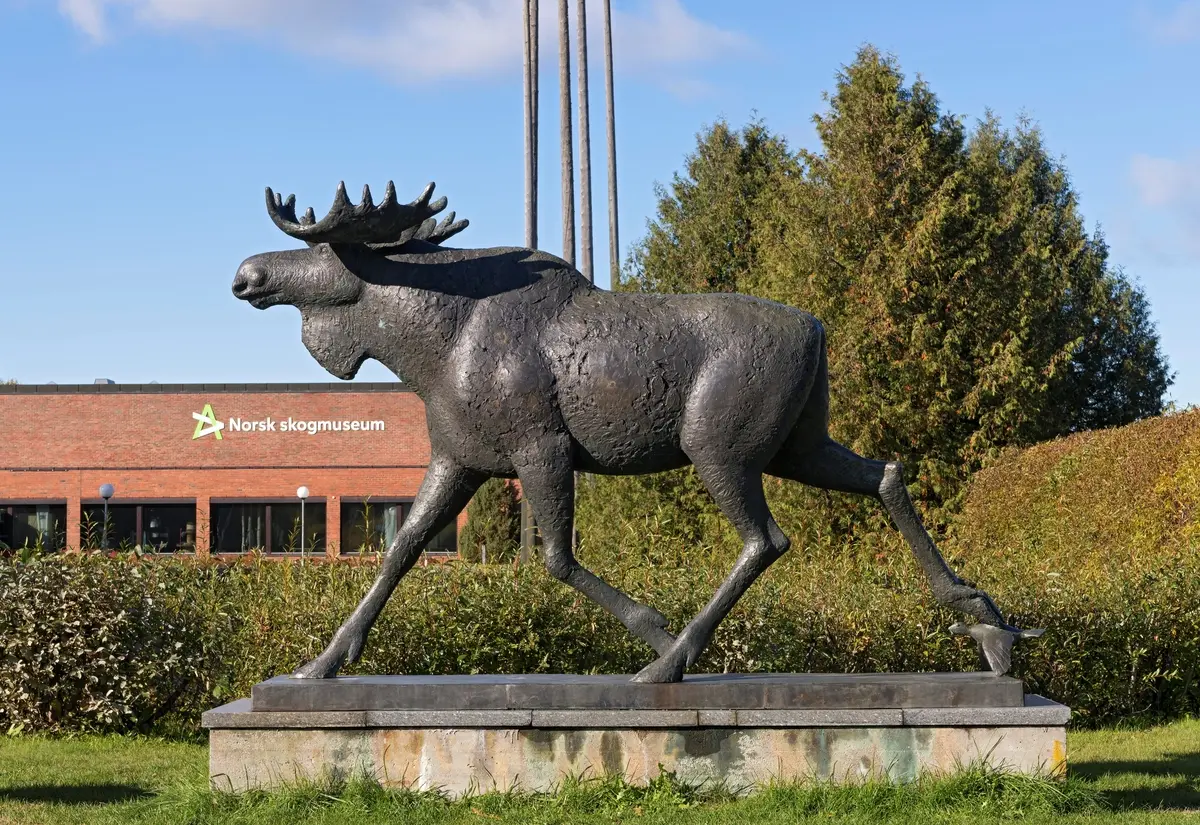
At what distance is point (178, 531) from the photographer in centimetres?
3475

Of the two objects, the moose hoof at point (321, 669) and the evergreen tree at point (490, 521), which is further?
the evergreen tree at point (490, 521)

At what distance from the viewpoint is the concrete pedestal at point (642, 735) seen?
582cm

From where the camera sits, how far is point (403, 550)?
6.18m

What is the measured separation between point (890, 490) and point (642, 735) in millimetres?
1559

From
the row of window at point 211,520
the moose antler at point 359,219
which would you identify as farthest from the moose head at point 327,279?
the row of window at point 211,520


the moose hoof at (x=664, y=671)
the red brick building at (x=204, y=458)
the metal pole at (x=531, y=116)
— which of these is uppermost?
the metal pole at (x=531, y=116)

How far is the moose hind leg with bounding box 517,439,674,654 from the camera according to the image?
236 inches

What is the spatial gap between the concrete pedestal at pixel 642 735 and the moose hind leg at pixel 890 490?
0.53m

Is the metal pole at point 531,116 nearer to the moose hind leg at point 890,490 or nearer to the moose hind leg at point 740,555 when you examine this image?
the moose hind leg at point 890,490

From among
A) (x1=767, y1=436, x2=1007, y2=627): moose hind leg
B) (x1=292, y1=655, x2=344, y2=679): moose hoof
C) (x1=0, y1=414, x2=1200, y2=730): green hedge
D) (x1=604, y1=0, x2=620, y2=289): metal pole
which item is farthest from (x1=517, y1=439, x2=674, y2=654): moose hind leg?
(x1=604, y1=0, x2=620, y2=289): metal pole

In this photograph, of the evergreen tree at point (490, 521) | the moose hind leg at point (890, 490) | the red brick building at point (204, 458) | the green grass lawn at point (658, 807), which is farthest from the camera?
the red brick building at point (204, 458)

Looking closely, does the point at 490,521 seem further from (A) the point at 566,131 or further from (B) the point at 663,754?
(B) the point at 663,754

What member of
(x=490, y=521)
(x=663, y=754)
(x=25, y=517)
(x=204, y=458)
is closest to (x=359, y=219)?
(x=663, y=754)

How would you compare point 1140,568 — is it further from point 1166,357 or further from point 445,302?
point 1166,357
